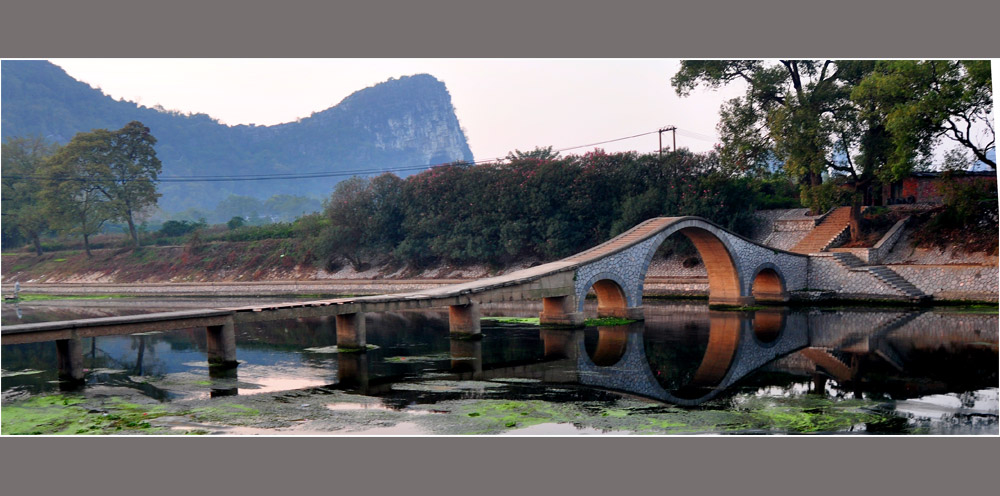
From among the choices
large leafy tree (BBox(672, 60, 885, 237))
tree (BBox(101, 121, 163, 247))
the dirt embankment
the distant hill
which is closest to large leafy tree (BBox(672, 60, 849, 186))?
large leafy tree (BBox(672, 60, 885, 237))

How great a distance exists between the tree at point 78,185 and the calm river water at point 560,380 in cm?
3843

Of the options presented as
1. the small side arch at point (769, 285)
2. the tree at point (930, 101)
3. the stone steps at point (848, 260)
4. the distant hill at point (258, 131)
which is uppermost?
the distant hill at point (258, 131)

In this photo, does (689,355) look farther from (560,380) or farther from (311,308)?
(311,308)

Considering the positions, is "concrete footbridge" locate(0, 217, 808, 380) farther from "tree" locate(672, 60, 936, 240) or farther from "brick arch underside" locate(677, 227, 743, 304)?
"tree" locate(672, 60, 936, 240)

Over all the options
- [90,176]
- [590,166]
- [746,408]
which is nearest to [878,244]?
[590,166]

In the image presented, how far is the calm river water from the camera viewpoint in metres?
13.0

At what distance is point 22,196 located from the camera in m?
63.2

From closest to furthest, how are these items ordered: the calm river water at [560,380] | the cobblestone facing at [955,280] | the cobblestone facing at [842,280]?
1. the calm river water at [560,380]
2. the cobblestone facing at [955,280]
3. the cobblestone facing at [842,280]

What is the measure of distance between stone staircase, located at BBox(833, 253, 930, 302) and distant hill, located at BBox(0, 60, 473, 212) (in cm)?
11304

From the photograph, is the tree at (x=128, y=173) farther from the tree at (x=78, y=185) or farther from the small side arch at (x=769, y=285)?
the small side arch at (x=769, y=285)

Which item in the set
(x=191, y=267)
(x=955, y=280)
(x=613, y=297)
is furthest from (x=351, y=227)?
(x=955, y=280)

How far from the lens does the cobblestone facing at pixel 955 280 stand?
2905 centimetres

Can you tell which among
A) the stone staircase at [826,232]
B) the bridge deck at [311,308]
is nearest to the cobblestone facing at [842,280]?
the stone staircase at [826,232]

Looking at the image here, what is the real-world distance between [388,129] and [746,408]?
171597 mm
